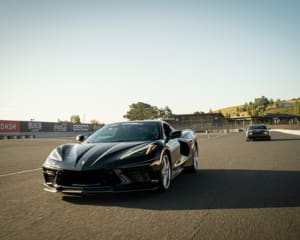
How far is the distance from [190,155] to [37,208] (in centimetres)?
413

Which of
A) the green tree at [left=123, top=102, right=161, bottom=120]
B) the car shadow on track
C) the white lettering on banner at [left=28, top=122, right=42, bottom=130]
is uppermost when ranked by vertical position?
the green tree at [left=123, top=102, right=161, bottom=120]

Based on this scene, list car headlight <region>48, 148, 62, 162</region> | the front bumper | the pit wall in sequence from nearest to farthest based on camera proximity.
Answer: the front bumper < car headlight <region>48, 148, 62, 162</region> < the pit wall

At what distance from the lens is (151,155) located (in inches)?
192

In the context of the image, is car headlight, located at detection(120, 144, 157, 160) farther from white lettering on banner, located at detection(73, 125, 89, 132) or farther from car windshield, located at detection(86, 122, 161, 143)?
white lettering on banner, located at detection(73, 125, 89, 132)

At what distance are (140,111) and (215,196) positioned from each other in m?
168

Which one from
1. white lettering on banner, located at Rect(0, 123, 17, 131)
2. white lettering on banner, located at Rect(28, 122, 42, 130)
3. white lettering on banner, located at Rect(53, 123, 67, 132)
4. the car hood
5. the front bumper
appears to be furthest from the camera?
white lettering on banner, located at Rect(53, 123, 67, 132)

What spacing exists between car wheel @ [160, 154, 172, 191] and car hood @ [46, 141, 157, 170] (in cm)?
46

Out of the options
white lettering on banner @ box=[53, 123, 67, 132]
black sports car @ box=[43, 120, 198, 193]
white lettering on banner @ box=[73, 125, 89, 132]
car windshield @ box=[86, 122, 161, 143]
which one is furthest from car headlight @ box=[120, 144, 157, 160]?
white lettering on banner @ box=[73, 125, 89, 132]

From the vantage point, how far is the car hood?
14.7 ft

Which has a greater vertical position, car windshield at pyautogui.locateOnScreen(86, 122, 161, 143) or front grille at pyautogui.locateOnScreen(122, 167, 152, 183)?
car windshield at pyautogui.locateOnScreen(86, 122, 161, 143)

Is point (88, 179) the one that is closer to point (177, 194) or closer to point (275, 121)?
point (177, 194)

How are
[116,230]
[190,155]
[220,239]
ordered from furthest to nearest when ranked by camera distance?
1. [190,155]
2. [116,230]
3. [220,239]

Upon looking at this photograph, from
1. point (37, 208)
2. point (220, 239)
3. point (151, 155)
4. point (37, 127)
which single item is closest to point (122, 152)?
point (151, 155)

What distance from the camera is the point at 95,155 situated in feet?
15.6
